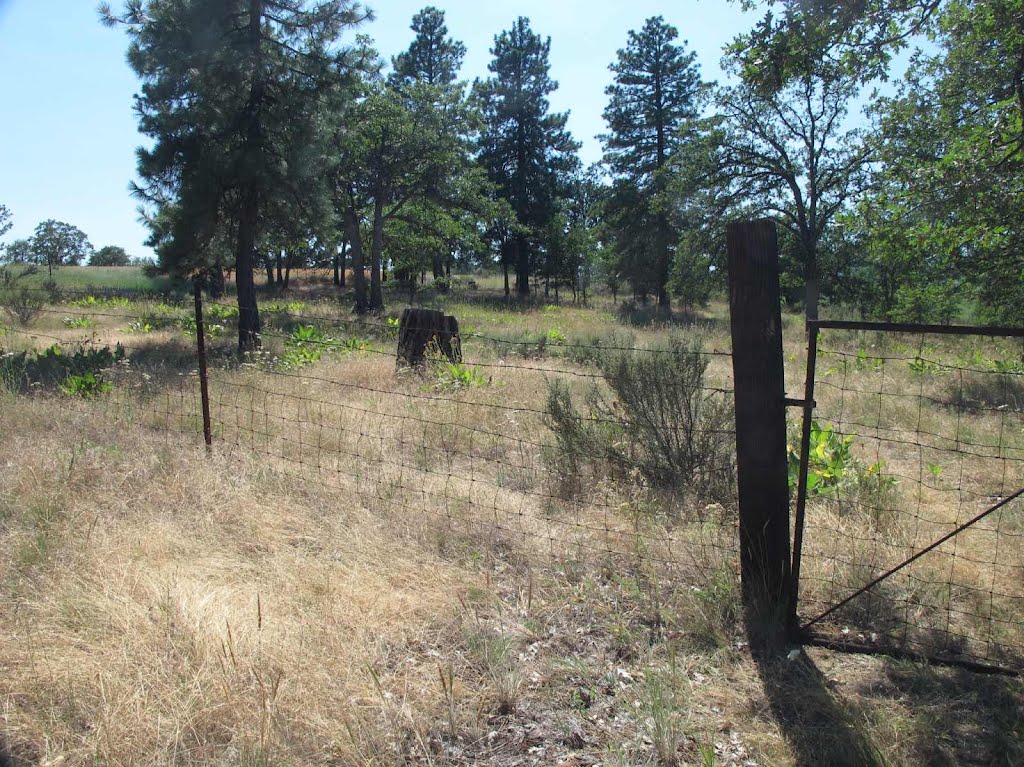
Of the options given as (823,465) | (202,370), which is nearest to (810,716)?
(823,465)

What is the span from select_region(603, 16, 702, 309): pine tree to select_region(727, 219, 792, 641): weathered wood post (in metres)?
28.2

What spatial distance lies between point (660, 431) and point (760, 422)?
223cm

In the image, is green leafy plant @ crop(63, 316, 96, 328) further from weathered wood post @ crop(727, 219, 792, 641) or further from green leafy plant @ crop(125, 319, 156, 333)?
weathered wood post @ crop(727, 219, 792, 641)

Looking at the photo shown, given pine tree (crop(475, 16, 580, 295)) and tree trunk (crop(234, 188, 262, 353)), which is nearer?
tree trunk (crop(234, 188, 262, 353))

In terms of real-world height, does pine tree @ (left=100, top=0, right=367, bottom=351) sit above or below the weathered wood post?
above

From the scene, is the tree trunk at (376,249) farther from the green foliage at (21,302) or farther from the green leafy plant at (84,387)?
the green leafy plant at (84,387)

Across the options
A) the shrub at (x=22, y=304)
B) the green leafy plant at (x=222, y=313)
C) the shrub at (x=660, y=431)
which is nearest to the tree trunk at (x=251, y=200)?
the green leafy plant at (x=222, y=313)

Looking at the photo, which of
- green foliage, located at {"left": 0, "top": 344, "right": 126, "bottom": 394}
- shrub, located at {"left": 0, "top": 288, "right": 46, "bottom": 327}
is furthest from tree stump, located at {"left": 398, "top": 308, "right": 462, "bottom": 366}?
shrub, located at {"left": 0, "top": 288, "right": 46, "bottom": 327}

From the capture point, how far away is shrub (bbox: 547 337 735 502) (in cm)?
492

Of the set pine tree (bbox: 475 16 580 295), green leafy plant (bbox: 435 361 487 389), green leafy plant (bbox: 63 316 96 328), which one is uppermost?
pine tree (bbox: 475 16 580 295)

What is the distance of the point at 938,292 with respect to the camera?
11172 mm

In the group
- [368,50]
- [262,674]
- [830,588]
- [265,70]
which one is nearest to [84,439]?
[262,674]

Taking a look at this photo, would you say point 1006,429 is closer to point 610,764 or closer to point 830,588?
point 830,588

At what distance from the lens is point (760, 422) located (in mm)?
3006
